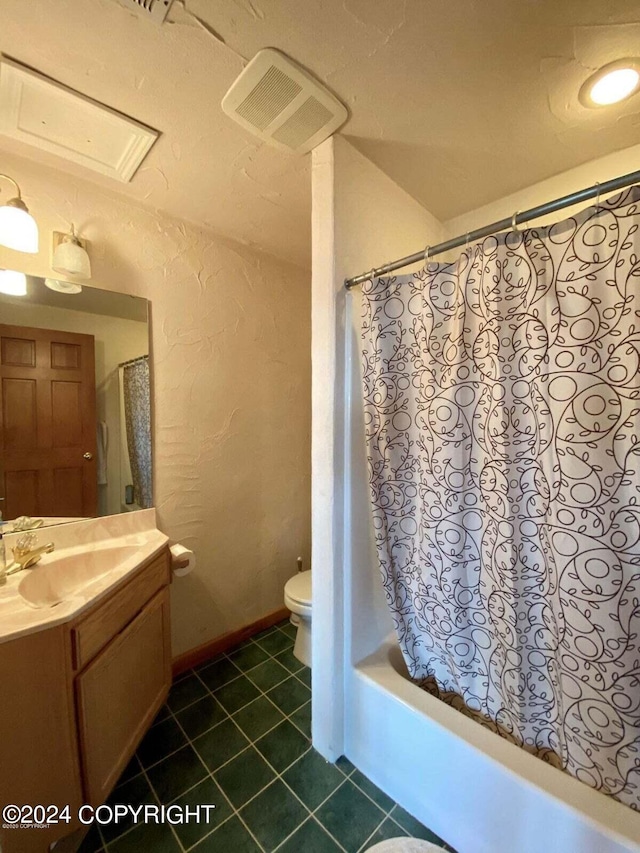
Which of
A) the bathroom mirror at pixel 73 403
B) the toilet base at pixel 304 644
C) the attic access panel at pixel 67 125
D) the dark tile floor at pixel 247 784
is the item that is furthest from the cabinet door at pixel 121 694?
the attic access panel at pixel 67 125

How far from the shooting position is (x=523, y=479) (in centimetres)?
89

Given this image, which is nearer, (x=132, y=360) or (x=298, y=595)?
(x=132, y=360)

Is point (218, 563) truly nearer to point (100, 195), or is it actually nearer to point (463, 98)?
point (100, 195)

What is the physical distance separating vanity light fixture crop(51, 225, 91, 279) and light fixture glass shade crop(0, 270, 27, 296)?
12cm

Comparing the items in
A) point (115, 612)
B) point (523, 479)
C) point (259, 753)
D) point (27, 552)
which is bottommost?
point (259, 753)

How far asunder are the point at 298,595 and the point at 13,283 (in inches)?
70.8

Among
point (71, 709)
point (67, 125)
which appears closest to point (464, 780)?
point (71, 709)

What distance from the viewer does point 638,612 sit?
0.72m

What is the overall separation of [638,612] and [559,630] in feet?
0.60

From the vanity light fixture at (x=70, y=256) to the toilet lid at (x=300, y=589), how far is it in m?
1.72

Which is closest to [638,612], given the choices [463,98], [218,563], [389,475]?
[389,475]

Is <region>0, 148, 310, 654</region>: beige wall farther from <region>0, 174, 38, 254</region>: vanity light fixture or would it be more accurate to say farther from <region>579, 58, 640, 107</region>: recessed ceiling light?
<region>579, 58, 640, 107</region>: recessed ceiling light

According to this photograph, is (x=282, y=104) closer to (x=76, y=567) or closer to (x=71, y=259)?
(x=71, y=259)

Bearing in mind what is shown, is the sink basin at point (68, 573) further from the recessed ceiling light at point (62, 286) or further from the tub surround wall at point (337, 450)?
the recessed ceiling light at point (62, 286)
